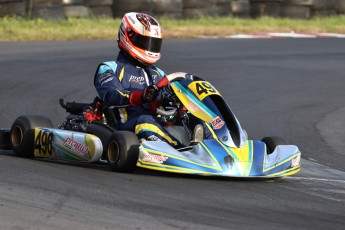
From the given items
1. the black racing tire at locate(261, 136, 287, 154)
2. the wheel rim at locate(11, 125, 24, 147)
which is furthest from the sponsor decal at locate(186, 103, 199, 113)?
the wheel rim at locate(11, 125, 24, 147)

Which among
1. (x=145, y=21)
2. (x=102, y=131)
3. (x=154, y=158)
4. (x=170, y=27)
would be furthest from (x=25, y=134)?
(x=170, y=27)

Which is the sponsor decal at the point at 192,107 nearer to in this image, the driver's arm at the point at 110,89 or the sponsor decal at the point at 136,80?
the driver's arm at the point at 110,89

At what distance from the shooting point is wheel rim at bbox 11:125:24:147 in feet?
23.4

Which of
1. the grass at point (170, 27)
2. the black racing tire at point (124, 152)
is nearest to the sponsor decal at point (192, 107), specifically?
the black racing tire at point (124, 152)

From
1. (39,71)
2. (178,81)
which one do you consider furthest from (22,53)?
(178,81)

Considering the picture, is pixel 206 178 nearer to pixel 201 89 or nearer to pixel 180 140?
pixel 180 140

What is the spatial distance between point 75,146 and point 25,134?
582mm

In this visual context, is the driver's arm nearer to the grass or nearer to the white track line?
the grass

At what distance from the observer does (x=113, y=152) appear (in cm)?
637

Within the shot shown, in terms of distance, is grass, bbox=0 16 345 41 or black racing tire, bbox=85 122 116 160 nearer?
black racing tire, bbox=85 122 116 160

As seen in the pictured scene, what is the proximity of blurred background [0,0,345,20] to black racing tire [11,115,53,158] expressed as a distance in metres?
8.78

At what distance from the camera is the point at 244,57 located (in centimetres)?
1430

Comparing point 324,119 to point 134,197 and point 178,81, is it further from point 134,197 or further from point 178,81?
point 134,197

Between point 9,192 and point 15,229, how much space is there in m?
0.90
